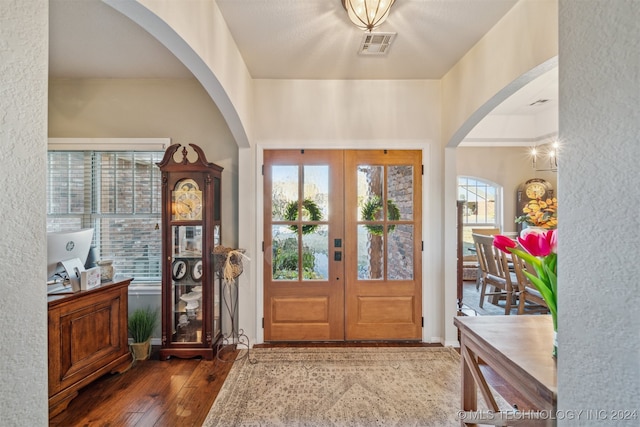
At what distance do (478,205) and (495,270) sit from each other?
2786 millimetres

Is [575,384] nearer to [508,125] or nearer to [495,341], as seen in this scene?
[495,341]

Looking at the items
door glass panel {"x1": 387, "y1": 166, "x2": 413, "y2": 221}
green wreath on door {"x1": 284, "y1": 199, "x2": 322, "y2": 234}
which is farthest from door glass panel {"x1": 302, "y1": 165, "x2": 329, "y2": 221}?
door glass panel {"x1": 387, "y1": 166, "x2": 413, "y2": 221}

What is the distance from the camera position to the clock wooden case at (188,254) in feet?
9.04

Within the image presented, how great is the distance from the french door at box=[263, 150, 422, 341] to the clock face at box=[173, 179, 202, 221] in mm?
676

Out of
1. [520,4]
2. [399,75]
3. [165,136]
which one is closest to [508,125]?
[399,75]

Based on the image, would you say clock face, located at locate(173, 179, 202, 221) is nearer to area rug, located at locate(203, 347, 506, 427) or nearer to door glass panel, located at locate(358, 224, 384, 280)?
area rug, located at locate(203, 347, 506, 427)

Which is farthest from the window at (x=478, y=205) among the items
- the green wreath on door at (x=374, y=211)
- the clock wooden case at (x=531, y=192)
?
the green wreath on door at (x=374, y=211)

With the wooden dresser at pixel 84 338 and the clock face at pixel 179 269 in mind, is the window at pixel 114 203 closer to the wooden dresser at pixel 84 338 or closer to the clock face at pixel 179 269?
the clock face at pixel 179 269

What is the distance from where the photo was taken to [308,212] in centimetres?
310

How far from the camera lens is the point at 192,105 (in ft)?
10.1

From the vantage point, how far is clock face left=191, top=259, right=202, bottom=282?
2.84 m

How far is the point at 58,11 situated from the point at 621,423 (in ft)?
11.2

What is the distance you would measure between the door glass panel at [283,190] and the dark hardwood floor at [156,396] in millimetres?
1530

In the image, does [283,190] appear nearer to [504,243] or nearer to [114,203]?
[114,203]
